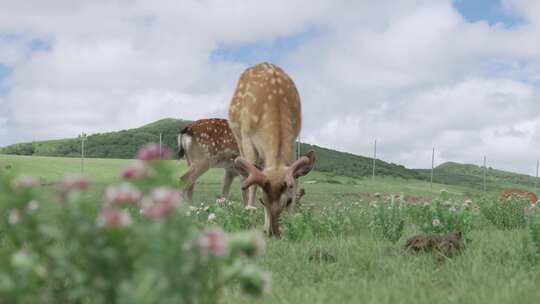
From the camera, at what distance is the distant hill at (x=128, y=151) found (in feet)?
151

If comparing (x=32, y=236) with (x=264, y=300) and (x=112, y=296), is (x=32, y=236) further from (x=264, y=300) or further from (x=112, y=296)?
(x=264, y=300)

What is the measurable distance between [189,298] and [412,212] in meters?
7.17

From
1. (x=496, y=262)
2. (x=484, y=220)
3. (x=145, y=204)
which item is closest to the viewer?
(x=145, y=204)

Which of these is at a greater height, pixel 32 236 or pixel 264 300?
pixel 32 236

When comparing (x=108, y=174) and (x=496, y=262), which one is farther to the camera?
(x=108, y=174)

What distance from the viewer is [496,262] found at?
4.83 m

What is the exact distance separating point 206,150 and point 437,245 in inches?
318

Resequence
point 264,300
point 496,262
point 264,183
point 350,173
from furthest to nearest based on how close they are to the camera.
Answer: point 350,173 → point 264,183 → point 496,262 → point 264,300

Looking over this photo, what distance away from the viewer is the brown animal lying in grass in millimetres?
5091

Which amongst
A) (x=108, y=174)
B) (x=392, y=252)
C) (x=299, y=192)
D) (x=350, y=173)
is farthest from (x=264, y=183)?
(x=350, y=173)

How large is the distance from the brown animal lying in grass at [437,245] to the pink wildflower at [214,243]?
383 cm

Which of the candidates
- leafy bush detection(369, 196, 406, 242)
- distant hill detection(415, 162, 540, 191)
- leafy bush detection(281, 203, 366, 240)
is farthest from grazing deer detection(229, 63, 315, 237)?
distant hill detection(415, 162, 540, 191)

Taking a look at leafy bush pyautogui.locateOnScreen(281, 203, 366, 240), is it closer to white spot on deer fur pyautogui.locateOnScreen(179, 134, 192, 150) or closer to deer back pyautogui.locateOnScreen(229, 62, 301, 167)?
deer back pyautogui.locateOnScreen(229, 62, 301, 167)

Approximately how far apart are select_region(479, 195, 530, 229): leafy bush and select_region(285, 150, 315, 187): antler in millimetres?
2718
